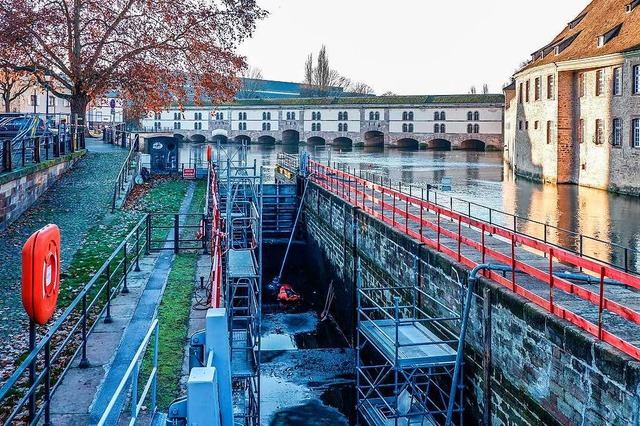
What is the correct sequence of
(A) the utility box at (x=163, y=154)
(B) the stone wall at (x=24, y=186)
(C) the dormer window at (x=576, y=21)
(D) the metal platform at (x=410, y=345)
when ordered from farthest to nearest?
(C) the dormer window at (x=576, y=21), (A) the utility box at (x=163, y=154), (B) the stone wall at (x=24, y=186), (D) the metal platform at (x=410, y=345)

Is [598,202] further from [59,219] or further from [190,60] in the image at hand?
[59,219]

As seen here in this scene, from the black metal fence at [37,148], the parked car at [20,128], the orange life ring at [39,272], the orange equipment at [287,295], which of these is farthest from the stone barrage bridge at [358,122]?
the orange life ring at [39,272]

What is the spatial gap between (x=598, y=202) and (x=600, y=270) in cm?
2855

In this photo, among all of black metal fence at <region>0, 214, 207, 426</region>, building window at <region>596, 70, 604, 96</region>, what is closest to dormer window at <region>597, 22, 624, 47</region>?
building window at <region>596, 70, 604, 96</region>

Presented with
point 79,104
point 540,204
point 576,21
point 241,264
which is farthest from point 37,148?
point 576,21

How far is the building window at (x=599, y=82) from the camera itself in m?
40.4

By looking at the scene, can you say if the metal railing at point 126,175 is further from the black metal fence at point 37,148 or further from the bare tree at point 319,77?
the bare tree at point 319,77

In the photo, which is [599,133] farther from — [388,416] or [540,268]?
[388,416]

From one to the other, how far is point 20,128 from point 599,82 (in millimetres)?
29066

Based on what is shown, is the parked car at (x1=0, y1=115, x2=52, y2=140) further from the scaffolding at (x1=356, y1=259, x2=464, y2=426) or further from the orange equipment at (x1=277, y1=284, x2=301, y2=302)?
the scaffolding at (x1=356, y1=259, x2=464, y2=426)

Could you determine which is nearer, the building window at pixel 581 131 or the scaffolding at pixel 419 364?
the scaffolding at pixel 419 364

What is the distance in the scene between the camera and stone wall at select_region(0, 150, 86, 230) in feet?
64.3

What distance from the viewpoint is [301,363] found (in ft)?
62.3

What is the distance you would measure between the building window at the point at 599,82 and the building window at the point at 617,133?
2.33m
